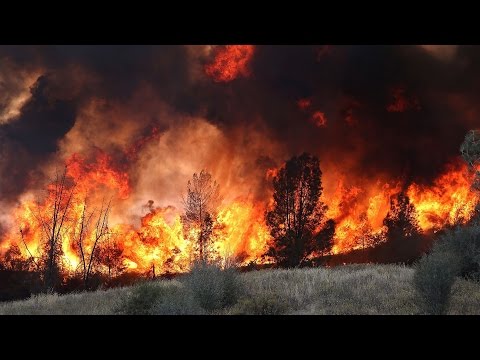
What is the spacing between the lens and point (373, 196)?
43.1 metres

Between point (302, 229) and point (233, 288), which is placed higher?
point (302, 229)

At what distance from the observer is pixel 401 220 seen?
41188 mm

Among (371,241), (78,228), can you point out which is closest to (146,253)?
(78,228)

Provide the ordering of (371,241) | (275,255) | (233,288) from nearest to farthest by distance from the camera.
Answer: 1. (233,288)
2. (275,255)
3. (371,241)

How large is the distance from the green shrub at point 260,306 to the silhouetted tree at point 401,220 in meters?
29.6

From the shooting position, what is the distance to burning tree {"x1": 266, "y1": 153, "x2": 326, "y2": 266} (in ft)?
114

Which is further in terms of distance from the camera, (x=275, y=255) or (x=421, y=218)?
(x=421, y=218)

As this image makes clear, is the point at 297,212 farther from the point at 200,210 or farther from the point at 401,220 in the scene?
the point at 401,220

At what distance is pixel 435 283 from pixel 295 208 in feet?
77.5

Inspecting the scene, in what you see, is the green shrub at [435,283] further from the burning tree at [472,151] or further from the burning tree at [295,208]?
the burning tree at [295,208]

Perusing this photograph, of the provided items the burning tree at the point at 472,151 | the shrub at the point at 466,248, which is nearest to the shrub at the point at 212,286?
the shrub at the point at 466,248

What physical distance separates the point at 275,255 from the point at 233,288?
778 inches
